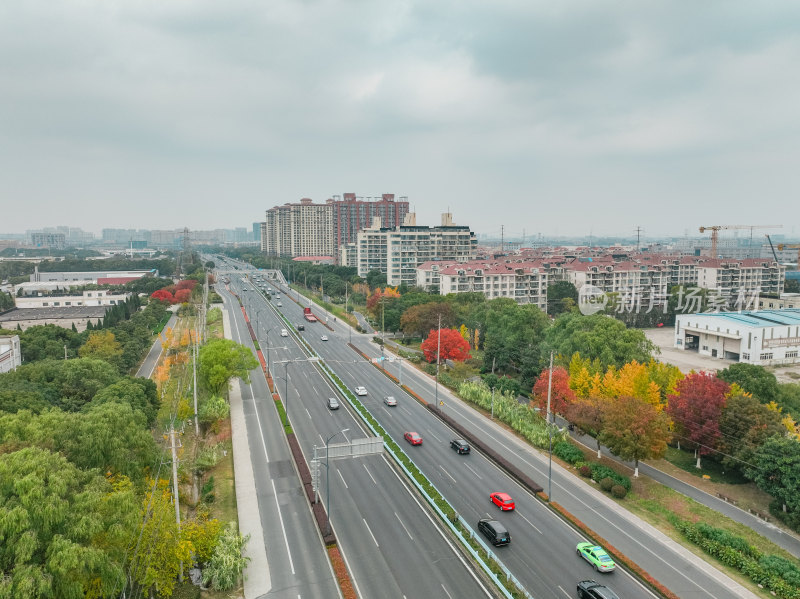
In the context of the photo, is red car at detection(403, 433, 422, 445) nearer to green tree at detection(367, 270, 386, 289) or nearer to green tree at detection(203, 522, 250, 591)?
green tree at detection(203, 522, 250, 591)

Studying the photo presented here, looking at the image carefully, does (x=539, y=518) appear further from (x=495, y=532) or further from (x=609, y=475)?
(x=609, y=475)

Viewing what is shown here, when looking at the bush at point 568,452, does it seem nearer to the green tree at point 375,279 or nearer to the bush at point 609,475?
the bush at point 609,475

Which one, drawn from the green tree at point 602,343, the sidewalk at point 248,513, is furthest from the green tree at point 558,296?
the sidewalk at point 248,513

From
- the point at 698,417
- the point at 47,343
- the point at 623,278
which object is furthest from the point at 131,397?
the point at 623,278

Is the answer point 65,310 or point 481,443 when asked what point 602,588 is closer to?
point 481,443

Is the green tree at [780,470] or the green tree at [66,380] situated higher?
the green tree at [66,380]

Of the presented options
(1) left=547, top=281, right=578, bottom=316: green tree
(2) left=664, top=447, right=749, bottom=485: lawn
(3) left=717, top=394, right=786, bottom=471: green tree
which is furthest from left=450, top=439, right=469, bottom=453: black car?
(1) left=547, top=281, right=578, bottom=316: green tree
